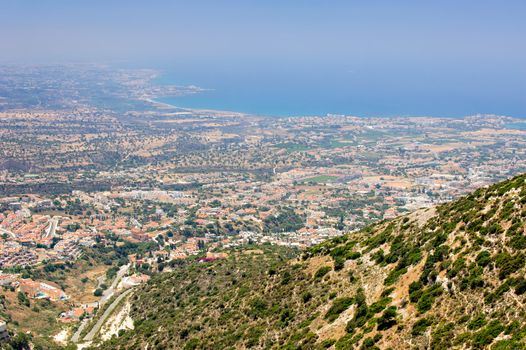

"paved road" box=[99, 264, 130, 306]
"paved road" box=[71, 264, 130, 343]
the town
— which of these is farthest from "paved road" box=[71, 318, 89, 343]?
"paved road" box=[99, 264, 130, 306]

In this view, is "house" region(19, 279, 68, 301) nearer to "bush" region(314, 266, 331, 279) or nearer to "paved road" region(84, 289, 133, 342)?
"paved road" region(84, 289, 133, 342)

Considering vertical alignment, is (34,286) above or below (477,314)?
below

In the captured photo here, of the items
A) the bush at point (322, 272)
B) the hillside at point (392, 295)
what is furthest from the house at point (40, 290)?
the bush at point (322, 272)

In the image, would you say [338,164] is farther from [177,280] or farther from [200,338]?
[200,338]

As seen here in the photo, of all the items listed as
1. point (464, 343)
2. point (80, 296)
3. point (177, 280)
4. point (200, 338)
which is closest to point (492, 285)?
point (464, 343)

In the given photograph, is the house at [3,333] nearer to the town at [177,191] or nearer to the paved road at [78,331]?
the town at [177,191]

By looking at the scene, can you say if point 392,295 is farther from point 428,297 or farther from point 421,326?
point 421,326

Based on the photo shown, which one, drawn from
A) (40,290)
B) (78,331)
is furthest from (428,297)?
(40,290)

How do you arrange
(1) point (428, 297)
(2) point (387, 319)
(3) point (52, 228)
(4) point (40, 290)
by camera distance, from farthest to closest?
(3) point (52, 228), (4) point (40, 290), (2) point (387, 319), (1) point (428, 297)

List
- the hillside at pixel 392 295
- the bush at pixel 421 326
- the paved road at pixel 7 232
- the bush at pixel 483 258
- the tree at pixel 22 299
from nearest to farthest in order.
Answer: the hillside at pixel 392 295 → the bush at pixel 421 326 → the bush at pixel 483 258 → the tree at pixel 22 299 → the paved road at pixel 7 232
